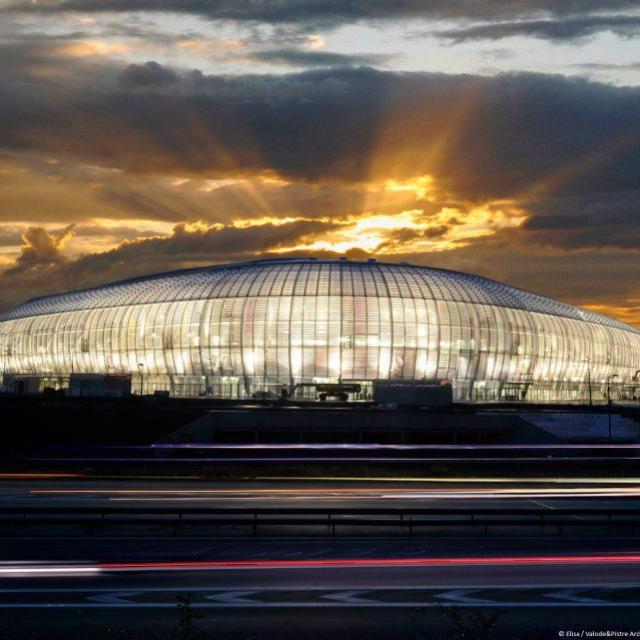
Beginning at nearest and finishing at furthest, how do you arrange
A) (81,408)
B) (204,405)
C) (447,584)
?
(447,584) → (81,408) → (204,405)

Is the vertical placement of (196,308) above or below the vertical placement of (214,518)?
above

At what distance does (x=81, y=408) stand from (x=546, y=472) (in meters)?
29.2

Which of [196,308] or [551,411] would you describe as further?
[196,308]

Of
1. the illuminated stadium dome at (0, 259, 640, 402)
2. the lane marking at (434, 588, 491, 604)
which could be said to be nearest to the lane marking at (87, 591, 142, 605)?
the lane marking at (434, 588, 491, 604)

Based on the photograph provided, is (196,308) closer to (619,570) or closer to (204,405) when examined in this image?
(204,405)

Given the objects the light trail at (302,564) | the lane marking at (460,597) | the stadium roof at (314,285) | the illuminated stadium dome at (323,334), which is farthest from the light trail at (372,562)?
the stadium roof at (314,285)

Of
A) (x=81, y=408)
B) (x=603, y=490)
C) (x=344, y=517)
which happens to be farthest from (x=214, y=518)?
(x=81, y=408)

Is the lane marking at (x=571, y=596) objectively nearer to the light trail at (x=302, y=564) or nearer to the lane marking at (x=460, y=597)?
the lane marking at (x=460, y=597)

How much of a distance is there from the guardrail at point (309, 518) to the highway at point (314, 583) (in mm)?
417

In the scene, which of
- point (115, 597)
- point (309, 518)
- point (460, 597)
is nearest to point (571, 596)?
point (460, 597)

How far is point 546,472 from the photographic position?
160 feet

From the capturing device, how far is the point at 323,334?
104125 mm

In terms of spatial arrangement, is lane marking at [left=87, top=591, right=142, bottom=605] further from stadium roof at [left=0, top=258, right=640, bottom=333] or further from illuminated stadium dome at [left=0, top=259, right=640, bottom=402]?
stadium roof at [left=0, top=258, right=640, bottom=333]

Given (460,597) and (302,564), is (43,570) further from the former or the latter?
(460,597)
